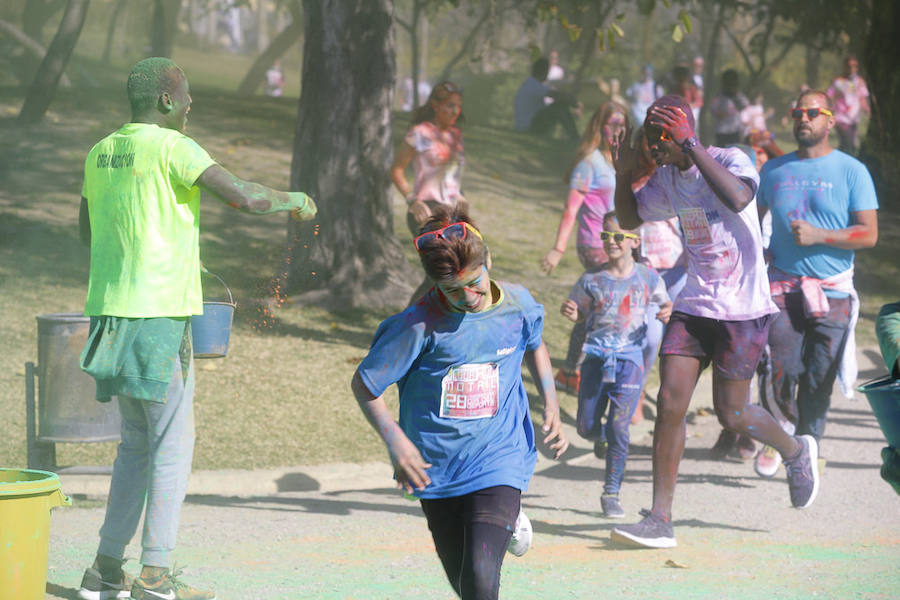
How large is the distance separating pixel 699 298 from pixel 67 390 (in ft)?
10.4

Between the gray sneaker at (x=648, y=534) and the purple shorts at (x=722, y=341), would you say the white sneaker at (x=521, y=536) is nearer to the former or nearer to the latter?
the gray sneaker at (x=648, y=534)

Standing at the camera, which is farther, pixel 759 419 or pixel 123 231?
pixel 759 419

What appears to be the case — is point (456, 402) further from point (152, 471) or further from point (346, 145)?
point (346, 145)

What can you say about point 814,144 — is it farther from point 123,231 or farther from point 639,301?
point 123,231

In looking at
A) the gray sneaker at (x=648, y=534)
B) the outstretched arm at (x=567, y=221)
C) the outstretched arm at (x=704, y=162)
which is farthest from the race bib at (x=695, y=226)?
the outstretched arm at (x=567, y=221)

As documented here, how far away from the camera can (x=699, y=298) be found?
605 cm

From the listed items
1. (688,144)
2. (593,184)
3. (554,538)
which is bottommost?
(554,538)

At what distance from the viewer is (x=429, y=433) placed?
4102 millimetres

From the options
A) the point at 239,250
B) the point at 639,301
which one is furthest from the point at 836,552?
the point at 239,250

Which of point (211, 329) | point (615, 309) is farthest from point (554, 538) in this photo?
point (211, 329)

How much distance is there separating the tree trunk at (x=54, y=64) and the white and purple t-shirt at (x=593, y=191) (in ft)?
30.9

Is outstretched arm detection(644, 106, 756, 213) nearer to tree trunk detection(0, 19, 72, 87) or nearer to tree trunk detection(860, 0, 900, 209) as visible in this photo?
tree trunk detection(860, 0, 900, 209)

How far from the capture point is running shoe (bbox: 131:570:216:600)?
4.90m

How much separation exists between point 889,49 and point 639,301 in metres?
10.6
